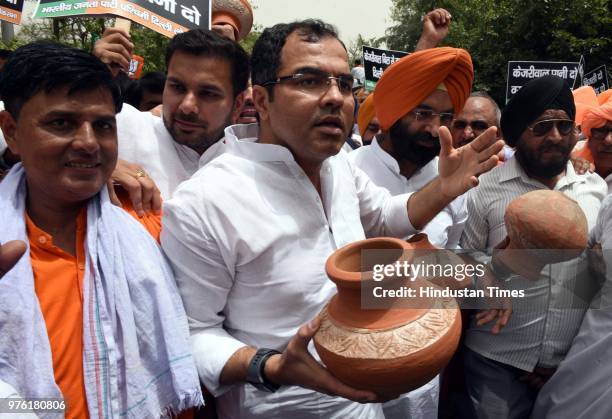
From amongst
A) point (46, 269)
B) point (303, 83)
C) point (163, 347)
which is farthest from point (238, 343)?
point (303, 83)

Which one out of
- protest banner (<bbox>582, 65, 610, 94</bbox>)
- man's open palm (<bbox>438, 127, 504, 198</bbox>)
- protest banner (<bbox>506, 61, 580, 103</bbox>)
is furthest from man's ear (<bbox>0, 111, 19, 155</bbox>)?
protest banner (<bbox>582, 65, 610, 94</bbox>)

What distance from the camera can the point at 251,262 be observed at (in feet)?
5.91

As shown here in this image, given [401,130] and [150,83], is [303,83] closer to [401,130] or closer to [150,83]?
[401,130]

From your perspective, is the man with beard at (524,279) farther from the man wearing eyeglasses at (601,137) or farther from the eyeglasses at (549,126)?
the man wearing eyeglasses at (601,137)

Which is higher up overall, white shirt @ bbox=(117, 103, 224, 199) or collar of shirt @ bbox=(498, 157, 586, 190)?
white shirt @ bbox=(117, 103, 224, 199)

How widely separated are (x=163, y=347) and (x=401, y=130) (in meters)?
2.03

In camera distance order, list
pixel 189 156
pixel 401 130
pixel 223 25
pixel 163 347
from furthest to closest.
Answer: pixel 223 25 → pixel 401 130 → pixel 189 156 → pixel 163 347

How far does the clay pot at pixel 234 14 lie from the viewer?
11.5 feet

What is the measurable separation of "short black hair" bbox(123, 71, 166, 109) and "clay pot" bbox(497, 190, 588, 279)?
11.3ft

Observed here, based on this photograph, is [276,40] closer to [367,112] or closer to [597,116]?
[597,116]

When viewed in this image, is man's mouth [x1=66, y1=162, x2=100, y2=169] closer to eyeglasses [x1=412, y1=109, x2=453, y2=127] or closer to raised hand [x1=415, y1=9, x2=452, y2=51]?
eyeglasses [x1=412, y1=109, x2=453, y2=127]

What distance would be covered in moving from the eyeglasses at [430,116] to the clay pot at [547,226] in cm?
122

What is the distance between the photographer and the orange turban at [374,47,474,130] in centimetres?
297

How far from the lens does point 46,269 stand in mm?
1672
